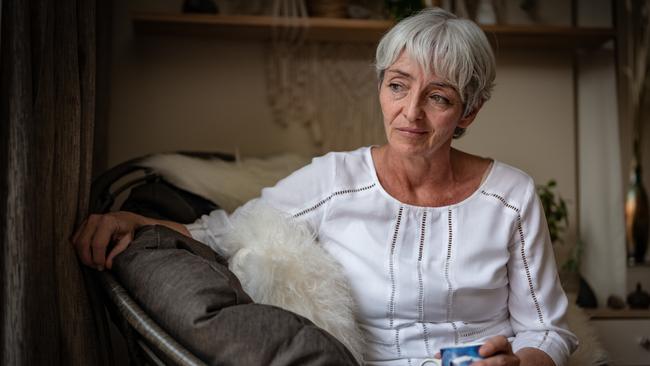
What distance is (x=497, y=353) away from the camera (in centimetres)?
123

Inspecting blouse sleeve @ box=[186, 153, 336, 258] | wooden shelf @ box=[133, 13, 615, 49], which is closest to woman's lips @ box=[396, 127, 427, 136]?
blouse sleeve @ box=[186, 153, 336, 258]

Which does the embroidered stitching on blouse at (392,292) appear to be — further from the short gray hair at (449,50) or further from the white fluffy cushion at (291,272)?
the short gray hair at (449,50)

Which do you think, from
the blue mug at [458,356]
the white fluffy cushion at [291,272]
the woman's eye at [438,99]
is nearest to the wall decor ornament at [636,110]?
the woman's eye at [438,99]

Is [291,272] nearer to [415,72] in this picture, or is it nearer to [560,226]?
[415,72]

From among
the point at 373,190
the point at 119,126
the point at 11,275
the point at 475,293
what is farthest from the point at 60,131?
the point at 119,126

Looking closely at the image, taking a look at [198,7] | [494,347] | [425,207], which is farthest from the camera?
[198,7]

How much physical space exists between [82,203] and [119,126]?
1130 millimetres

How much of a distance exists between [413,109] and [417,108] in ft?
0.04

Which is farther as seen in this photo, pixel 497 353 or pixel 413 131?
pixel 413 131

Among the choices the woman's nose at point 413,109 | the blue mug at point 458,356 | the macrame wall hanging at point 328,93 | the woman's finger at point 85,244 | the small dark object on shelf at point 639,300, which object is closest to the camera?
the blue mug at point 458,356

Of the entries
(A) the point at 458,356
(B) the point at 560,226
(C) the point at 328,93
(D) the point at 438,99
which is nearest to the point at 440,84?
(D) the point at 438,99

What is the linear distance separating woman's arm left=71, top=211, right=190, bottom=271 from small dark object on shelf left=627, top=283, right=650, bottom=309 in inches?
69.8

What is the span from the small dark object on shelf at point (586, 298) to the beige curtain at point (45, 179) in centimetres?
171

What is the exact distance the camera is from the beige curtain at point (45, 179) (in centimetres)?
111
